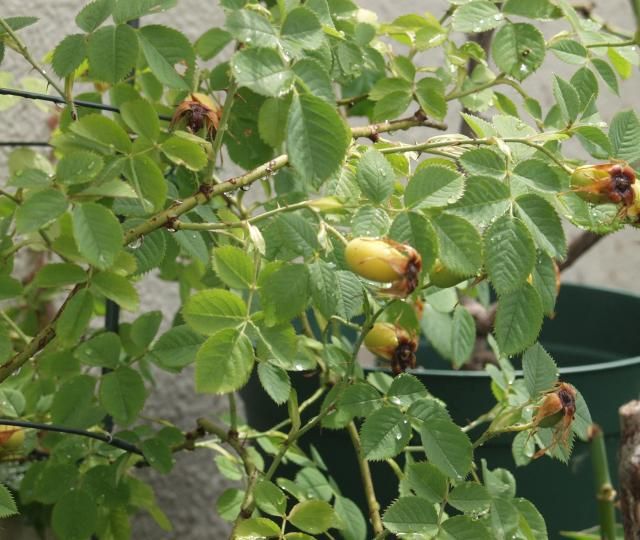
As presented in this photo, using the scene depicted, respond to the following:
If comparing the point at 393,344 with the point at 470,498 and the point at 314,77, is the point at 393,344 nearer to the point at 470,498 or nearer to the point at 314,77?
the point at 470,498

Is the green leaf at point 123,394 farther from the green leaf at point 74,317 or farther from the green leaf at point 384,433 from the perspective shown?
the green leaf at point 384,433

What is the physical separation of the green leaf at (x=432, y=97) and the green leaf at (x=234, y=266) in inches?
10.6

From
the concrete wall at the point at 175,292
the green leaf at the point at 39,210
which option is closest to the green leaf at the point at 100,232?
the green leaf at the point at 39,210

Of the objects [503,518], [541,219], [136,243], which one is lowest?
[503,518]

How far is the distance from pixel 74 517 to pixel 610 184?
0.51 meters

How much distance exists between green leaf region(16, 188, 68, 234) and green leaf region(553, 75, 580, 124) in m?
0.33

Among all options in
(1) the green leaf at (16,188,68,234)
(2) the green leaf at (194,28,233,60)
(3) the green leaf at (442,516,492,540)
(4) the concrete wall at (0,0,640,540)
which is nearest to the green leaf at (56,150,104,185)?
(1) the green leaf at (16,188,68,234)

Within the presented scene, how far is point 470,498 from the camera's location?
677 millimetres

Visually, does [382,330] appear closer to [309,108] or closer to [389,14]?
[309,108]

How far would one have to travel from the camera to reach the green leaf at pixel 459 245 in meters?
0.58

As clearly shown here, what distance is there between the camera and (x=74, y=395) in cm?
83

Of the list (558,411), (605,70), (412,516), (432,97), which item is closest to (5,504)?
(412,516)

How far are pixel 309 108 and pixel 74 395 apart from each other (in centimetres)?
37

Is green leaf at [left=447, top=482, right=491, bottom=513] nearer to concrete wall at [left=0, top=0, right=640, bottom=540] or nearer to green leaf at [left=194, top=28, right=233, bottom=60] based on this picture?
green leaf at [left=194, top=28, right=233, bottom=60]
